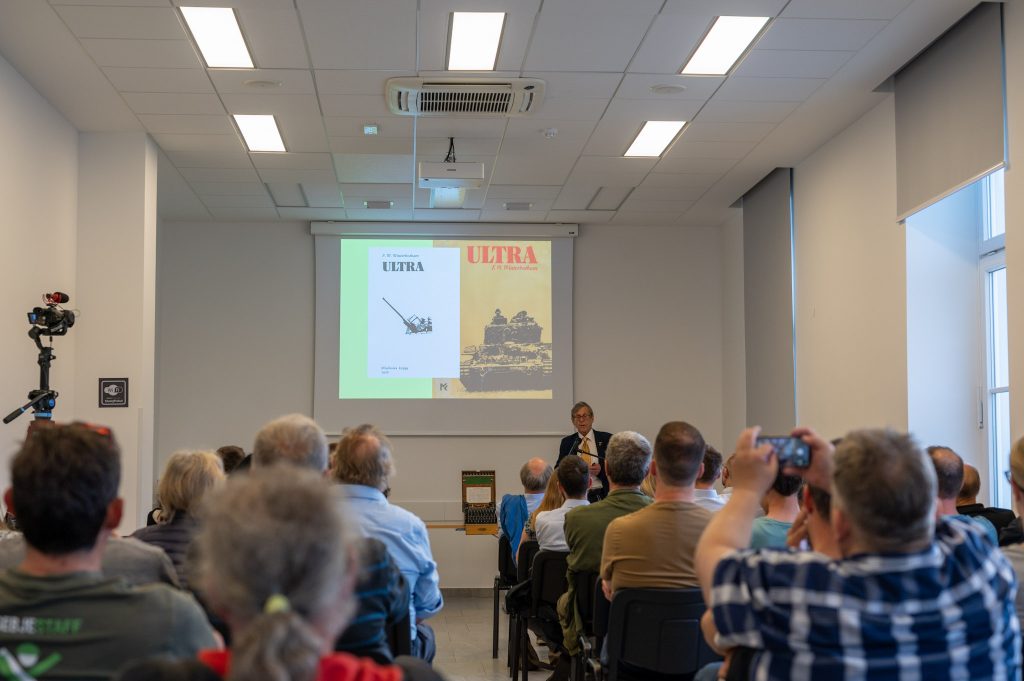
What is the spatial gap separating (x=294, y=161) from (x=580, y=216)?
3031 millimetres

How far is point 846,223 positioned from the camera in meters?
6.90

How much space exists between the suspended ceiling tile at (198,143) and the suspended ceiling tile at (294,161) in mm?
285

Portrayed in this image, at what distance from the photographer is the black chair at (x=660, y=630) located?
10.4 feet

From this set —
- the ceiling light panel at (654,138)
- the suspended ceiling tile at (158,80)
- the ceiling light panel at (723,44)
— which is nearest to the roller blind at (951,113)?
the ceiling light panel at (723,44)

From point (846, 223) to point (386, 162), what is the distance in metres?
3.41

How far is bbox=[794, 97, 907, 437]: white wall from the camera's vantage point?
20.4ft

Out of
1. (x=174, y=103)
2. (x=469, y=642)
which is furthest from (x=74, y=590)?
(x=469, y=642)

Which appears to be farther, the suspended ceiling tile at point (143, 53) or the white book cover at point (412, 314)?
the white book cover at point (412, 314)

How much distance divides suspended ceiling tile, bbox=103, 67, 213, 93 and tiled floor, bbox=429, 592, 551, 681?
3622 millimetres

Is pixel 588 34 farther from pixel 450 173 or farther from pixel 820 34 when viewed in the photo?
pixel 450 173

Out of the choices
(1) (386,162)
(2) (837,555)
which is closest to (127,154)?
(1) (386,162)

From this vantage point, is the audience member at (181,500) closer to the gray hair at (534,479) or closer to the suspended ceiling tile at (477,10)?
the suspended ceiling tile at (477,10)

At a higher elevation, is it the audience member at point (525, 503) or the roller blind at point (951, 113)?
the roller blind at point (951, 113)

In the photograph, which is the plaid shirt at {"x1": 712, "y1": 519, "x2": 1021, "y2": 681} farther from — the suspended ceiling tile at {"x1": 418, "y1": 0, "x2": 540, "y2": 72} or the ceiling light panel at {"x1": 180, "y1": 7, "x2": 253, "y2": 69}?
the ceiling light panel at {"x1": 180, "y1": 7, "x2": 253, "y2": 69}
